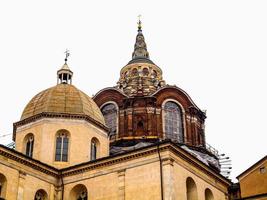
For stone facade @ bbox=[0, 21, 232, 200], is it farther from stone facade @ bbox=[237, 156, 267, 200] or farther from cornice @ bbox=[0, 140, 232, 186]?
stone facade @ bbox=[237, 156, 267, 200]

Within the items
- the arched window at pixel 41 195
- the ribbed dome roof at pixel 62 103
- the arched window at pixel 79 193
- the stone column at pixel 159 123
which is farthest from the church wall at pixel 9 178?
the stone column at pixel 159 123

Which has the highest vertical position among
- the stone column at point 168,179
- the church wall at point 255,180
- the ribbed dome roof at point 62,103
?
the ribbed dome roof at point 62,103

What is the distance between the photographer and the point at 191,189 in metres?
33.9

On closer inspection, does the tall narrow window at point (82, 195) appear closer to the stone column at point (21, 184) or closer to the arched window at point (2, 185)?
the stone column at point (21, 184)

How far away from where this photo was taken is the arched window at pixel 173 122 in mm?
49966

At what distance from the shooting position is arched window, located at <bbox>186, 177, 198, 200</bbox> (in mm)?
33647

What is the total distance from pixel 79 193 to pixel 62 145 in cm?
456

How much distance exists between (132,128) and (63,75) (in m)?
8.88

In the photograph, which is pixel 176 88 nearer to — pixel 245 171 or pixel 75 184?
pixel 245 171

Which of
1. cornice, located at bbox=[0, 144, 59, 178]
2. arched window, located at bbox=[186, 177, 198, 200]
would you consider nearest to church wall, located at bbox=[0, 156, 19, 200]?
cornice, located at bbox=[0, 144, 59, 178]

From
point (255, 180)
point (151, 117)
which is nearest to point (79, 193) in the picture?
point (255, 180)

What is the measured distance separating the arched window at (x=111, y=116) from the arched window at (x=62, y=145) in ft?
37.0

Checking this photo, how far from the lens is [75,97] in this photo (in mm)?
41438

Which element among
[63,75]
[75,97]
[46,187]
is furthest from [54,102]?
[46,187]
